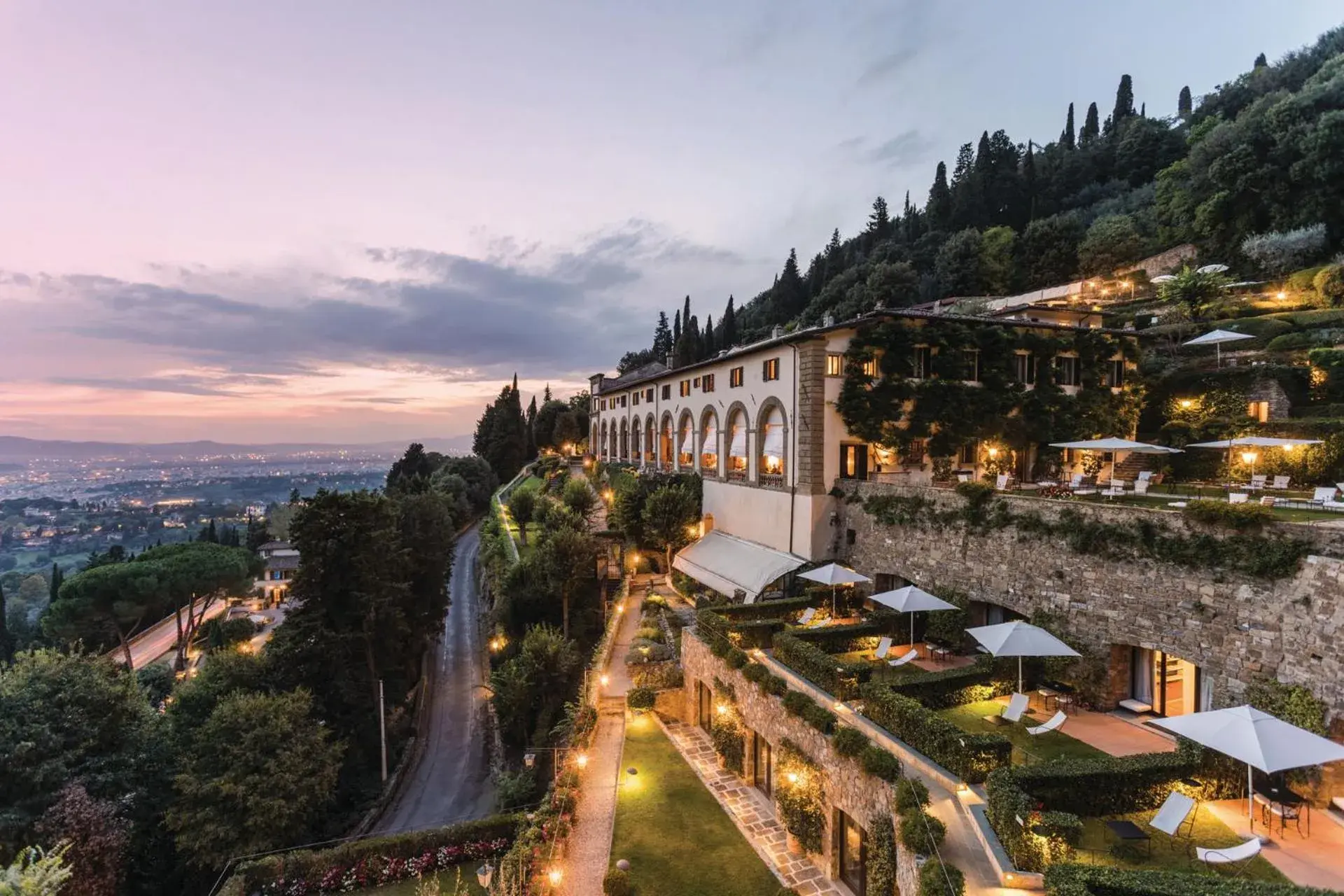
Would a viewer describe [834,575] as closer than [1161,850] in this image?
No

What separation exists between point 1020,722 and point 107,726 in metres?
30.8

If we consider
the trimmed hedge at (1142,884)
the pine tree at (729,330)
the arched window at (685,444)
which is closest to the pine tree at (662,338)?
the pine tree at (729,330)

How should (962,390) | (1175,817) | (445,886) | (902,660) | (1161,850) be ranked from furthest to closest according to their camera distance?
(962,390) < (445,886) < (902,660) < (1161,850) < (1175,817)

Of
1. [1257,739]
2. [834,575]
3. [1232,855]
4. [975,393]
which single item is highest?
[975,393]

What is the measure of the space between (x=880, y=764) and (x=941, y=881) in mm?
2779

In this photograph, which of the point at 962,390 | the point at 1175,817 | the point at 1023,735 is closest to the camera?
the point at 1175,817

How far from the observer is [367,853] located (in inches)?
742

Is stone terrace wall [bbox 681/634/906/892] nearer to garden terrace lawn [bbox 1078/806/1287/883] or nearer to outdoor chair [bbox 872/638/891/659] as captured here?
garden terrace lawn [bbox 1078/806/1287/883]

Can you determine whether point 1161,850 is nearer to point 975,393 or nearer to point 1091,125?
point 975,393

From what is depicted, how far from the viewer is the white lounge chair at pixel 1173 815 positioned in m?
9.27

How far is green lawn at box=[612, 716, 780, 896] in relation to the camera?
45.2ft

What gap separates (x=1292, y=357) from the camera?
27828 mm

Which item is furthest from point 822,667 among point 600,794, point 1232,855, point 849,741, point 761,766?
point 1232,855

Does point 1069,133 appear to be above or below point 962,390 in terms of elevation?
above
